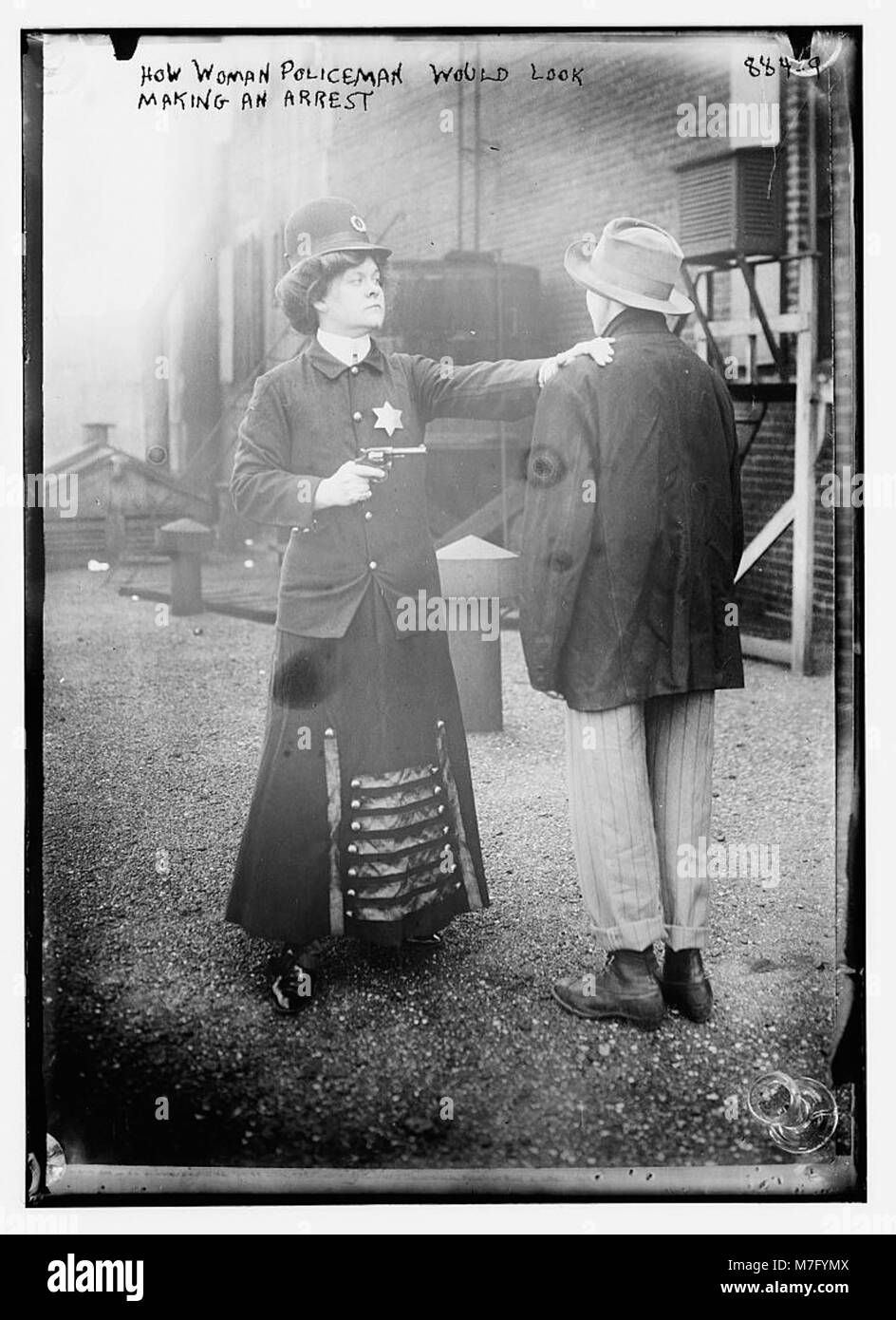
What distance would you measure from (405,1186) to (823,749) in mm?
1798

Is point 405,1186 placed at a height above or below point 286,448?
below

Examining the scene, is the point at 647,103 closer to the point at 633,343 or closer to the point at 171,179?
the point at 633,343

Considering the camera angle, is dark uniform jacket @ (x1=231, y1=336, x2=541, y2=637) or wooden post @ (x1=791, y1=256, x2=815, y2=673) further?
wooden post @ (x1=791, y1=256, x2=815, y2=673)

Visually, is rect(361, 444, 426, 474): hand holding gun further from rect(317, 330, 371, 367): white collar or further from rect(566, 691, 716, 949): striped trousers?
rect(566, 691, 716, 949): striped trousers

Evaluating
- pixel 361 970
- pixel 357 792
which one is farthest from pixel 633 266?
pixel 361 970

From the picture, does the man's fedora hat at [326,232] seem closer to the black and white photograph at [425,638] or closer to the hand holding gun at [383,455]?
the black and white photograph at [425,638]

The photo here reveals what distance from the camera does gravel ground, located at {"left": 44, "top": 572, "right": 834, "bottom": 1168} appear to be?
3.57m

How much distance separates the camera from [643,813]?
3.56 meters

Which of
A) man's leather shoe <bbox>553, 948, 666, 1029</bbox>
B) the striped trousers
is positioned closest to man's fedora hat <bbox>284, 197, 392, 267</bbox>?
the striped trousers

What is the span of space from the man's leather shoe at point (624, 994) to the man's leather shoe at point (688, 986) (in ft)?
0.16

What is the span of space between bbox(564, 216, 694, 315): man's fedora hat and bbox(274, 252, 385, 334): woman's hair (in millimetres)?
658
